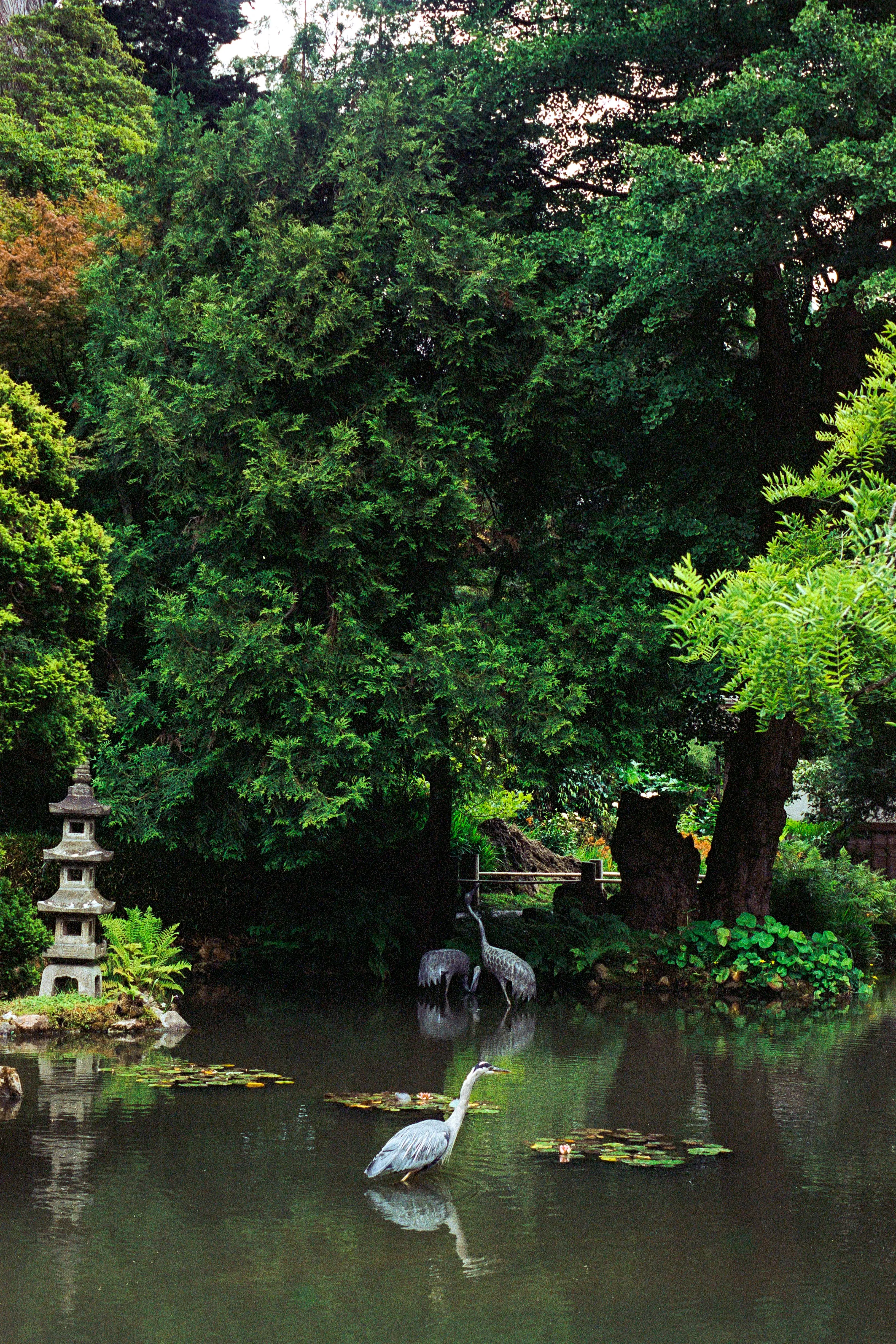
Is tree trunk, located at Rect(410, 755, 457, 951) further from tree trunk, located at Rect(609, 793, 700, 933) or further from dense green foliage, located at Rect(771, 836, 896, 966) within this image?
dense green foliage, located at Rect(771, 836, 896, 966)

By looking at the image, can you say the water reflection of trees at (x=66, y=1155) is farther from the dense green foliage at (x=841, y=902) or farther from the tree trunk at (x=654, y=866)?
the dense green foliage at (x=841, y=902)

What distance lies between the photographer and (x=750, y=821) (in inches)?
611

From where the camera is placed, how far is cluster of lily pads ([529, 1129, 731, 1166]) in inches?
293

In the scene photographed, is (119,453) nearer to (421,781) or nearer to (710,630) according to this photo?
(421,781)

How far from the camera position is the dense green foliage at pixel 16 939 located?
1205 centimetres

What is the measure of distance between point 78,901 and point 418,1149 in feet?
21.3

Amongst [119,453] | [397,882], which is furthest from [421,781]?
[119,453]

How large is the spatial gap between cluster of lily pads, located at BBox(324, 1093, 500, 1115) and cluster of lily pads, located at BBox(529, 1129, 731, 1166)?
82 centimetres

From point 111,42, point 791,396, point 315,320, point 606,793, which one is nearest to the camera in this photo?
point 315,320

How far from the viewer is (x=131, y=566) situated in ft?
49.2

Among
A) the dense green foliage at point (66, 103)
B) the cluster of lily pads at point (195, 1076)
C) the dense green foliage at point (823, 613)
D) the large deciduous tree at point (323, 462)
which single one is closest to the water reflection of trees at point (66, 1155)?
the cluster of lily pads at point (195, 1076)

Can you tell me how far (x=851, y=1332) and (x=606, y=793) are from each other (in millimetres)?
13462

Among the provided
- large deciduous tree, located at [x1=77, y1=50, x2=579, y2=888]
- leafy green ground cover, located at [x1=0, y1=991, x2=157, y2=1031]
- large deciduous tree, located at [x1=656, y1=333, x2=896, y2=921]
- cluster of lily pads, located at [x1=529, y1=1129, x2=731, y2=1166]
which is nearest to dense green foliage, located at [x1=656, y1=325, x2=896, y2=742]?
large deciduous tree, located at [x1=656, y1=333, x2=896, y2=921]

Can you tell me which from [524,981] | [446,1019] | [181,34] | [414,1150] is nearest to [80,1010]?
[446,1019]
